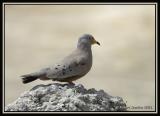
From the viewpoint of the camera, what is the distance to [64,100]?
988 cm

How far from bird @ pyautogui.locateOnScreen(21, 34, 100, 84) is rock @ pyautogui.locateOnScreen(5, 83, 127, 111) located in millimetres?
291

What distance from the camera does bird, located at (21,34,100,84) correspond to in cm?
1082

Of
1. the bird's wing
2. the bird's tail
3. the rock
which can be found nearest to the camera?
the rock

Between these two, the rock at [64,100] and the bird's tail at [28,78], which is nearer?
the rock at [64,100]

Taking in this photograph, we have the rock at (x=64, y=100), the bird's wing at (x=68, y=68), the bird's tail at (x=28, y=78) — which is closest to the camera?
the rock at (x=64, y=100)

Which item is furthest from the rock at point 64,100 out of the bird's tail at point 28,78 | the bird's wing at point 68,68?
the bird's tail at point 28,78

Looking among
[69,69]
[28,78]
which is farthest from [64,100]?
[28,78]

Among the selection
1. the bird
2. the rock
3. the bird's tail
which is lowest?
the rock

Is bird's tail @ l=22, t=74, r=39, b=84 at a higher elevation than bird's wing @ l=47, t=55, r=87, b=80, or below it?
below

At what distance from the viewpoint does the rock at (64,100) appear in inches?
388

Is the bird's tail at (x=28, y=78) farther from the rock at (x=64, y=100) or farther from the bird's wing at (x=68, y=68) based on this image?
the rock at (x=64, y=100)

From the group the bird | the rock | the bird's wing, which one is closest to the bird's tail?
the bird

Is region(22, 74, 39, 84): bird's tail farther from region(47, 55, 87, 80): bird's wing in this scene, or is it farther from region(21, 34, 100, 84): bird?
region(47, 55, 87, 80): bird's wing

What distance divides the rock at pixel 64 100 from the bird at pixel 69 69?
0.29 meters
